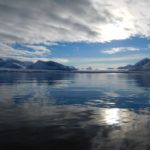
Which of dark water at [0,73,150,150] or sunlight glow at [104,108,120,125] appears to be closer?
dark water at [0,73,150,150]

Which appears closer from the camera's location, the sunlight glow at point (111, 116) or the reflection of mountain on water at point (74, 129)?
the reflection of mountain on water at point (74, 129)

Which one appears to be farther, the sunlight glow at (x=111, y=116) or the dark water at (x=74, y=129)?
the sunlight glow at (x=111, y=116)

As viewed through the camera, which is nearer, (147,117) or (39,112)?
(147,117)

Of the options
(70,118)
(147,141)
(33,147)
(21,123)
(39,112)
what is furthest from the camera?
(39,112)

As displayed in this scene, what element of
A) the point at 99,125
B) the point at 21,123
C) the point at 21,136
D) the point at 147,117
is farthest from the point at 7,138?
the point at 147,117

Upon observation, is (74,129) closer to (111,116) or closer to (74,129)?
(74,129)

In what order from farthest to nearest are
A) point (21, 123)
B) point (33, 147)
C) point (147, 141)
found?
point (21, 123), point (147, 141), point (33, 147)

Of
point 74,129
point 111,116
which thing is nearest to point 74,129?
point 74,129

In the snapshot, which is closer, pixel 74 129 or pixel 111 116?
pixel 74 129

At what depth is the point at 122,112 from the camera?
23281 mm

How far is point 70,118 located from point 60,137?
5.72 meters

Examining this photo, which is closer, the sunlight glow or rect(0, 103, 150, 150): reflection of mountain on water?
rect(0, 103, 150, 150): reflection of mountain on water

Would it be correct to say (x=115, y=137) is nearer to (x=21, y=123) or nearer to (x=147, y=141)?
(x=147, y=141)

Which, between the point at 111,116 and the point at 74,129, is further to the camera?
the point at 111,116
